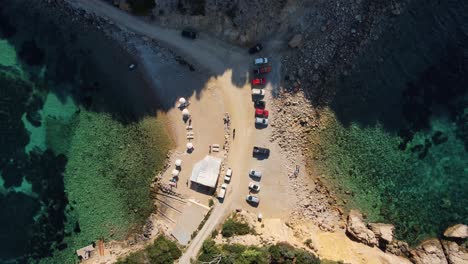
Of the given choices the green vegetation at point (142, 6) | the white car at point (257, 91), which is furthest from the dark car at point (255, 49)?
the green vegetation at point (142, 6)

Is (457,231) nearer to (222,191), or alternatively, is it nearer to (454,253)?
(454,253)

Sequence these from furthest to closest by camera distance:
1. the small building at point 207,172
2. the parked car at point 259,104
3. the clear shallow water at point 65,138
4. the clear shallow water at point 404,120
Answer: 1. the clear shallow water at point 65,138
2. the clear shallow water at point 404,120
3. the parked car at point 259,104
4. the small building at point 207,172

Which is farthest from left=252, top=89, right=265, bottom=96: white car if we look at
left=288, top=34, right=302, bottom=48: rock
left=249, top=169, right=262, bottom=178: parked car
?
left=249, top=169, right=262, bottom=178: parked car

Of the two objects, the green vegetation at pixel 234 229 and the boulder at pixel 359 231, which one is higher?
the boulder at pixel 359 231

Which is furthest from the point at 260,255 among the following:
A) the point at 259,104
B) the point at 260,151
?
the point at 259,104

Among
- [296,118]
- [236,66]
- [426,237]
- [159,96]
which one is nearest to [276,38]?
[236,66]

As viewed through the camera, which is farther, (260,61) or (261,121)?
(261,121)

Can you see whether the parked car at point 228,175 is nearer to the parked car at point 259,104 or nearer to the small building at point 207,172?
the small building at point 207,172
